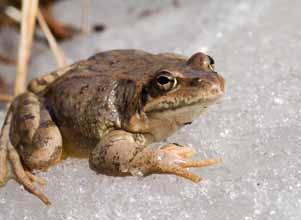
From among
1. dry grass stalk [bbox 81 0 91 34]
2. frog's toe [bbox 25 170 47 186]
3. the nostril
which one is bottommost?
frog's toe [bbox 25 170 47 186]

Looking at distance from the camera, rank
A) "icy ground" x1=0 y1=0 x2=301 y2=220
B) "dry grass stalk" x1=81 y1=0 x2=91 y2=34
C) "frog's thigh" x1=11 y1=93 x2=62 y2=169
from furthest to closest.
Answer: "dry grass stalk" x1=81 y1=0 x2=91 y2=34 → "frog's thigh" x1=11 y1=93 x2=62 y2=169 → "icy ground" x1=0 y1=0 x2=301 y2=220

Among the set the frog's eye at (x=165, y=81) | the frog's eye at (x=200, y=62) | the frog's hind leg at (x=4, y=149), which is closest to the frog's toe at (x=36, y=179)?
the frog's hind leg at (x=4, y=149)

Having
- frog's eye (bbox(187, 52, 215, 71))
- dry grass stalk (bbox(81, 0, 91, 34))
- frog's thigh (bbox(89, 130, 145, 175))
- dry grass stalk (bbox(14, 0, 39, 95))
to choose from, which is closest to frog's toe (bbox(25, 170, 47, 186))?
frog's thigh (bbox(89, 130, 145, 175))

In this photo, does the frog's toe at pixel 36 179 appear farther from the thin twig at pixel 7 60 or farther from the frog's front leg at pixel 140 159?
the thin twig at pixel 7 60

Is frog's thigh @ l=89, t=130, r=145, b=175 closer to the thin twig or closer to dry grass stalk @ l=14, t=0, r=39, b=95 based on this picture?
dry grass stalk @ l=14, t=0, r=39, b=95

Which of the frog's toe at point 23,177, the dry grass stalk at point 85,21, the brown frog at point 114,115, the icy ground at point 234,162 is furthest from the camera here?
the dry grass stalk at point 85,21

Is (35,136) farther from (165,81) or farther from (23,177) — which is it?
(165,81)

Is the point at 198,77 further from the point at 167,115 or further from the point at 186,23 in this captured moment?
the point at 186,23
